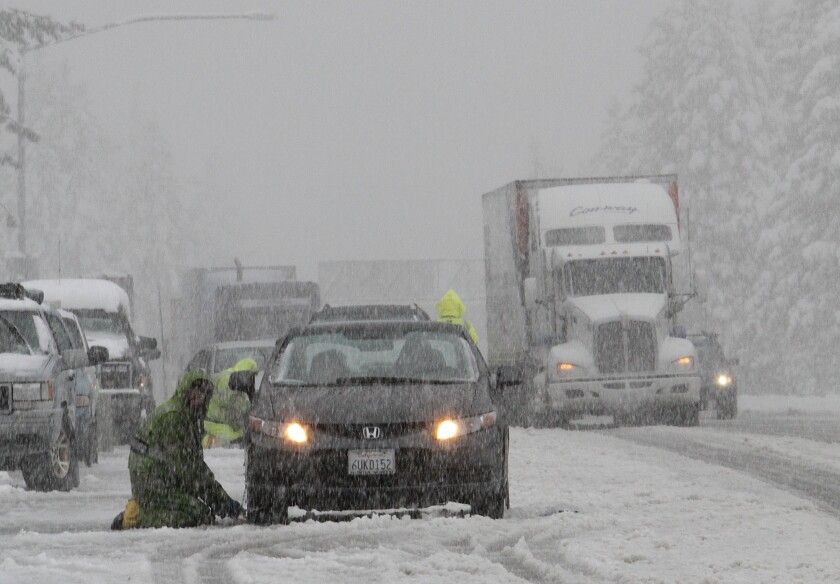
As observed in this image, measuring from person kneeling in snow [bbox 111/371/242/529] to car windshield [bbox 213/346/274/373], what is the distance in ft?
36.2

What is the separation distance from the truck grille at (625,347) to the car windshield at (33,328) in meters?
10.5

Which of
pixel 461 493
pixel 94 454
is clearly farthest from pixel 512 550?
pixel 94 454

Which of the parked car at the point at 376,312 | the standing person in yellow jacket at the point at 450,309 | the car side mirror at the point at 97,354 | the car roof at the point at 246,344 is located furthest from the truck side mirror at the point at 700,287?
the car side mirror at the point at 97,354

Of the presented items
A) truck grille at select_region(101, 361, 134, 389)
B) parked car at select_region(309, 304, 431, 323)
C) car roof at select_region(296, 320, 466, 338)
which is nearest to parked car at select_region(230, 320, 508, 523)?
car roof at select_region(296, 320, 466, 338)

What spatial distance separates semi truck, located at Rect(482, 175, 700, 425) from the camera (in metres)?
25.6

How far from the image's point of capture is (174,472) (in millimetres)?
12656

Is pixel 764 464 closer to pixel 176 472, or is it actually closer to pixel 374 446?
pixel 374 446

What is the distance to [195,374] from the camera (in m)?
12.8

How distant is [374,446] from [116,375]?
44.0 feet

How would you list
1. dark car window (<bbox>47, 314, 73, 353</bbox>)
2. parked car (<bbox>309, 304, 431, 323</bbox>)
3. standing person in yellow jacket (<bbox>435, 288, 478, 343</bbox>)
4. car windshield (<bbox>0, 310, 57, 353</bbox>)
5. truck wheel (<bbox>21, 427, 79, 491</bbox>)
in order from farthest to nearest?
standing person in yellow jacket (<bbox>435, 288, 478, 343</bbox>) < parked car (<bbox>309, 304, 431, 323</bbox>) < dark car window (<bbox>47, 314, 73, 353</bbox>) < car windshield (<bbox>0, 310, 57, 353</bbox>) < truck wheel (<bbox>21, 427, 79, 491</bbox>)

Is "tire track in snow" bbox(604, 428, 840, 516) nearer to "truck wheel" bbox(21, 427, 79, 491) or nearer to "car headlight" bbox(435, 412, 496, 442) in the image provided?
"car headlight" bbox(435, 412, 496, 442)

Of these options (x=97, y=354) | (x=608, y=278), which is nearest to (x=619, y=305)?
(x=608, y=278)

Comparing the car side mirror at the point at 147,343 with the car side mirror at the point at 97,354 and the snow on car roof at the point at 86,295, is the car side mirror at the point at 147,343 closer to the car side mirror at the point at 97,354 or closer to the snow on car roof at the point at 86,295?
the snow on car roof at the point at 86,295

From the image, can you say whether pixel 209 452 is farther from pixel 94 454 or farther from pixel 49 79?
pixel 49 79
